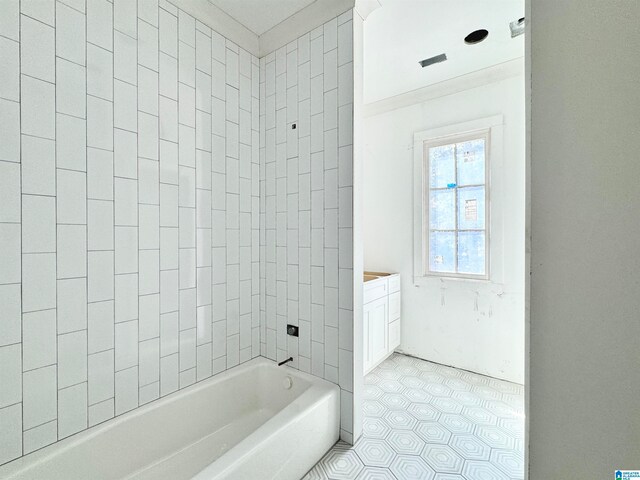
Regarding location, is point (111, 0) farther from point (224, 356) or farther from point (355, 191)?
point (224, 356)

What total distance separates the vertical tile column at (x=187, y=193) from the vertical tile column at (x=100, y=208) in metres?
0.32

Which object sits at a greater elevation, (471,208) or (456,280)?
(471,208)

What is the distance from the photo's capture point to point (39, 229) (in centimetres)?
118

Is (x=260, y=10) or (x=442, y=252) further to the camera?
(x=442, y=252)

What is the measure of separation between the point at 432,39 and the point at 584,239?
2172 millimetres

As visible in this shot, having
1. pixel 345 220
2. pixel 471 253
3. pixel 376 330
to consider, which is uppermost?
pixel 345 220

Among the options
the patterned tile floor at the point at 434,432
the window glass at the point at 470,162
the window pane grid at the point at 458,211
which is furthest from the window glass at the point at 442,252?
the patterned tile floor at the point at 434,432

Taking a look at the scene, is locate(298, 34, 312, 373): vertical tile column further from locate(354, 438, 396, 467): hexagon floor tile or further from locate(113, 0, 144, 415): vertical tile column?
locate(113, 0, 144, 415): vertical tile column

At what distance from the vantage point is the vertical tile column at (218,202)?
5.88 feet

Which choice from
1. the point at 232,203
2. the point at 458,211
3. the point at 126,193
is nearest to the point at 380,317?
the point at 458,211

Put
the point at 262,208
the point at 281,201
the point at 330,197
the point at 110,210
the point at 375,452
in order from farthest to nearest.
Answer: the point at 262,208 → the point at 281,201 → the point at 330,197 → the point at 375,452 → the point at 110,210

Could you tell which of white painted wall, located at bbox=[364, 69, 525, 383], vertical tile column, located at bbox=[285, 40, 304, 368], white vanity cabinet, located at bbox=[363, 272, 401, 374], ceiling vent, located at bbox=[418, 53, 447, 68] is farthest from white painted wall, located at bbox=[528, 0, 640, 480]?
white painted wall, located at bbox=[364, 69, 525, 383]

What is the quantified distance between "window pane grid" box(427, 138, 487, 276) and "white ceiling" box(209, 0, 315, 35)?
A: 5.46 ft

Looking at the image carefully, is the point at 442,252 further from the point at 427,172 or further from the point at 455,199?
the point at 427,172
